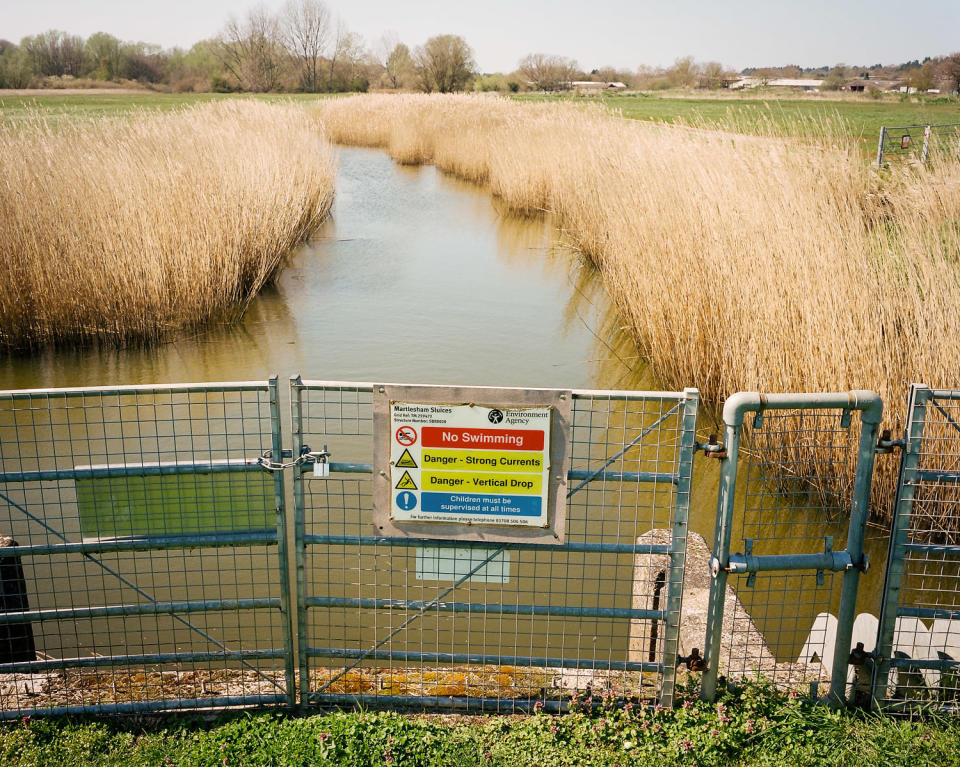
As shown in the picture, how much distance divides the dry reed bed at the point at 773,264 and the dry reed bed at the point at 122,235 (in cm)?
527

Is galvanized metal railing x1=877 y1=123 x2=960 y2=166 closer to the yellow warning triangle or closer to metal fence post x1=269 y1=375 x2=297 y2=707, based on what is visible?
the yellow warning triangle

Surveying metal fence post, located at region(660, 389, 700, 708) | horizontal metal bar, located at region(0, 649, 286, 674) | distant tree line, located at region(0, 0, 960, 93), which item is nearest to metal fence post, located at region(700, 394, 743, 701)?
metal fence post, located at region(660, 389, 700, 708)

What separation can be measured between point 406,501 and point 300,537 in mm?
485

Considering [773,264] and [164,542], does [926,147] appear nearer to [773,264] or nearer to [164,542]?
[773,264]

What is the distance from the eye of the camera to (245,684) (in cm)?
398

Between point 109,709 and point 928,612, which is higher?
point 928,612

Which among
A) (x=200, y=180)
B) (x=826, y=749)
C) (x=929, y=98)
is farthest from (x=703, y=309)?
(x=929, y=98)

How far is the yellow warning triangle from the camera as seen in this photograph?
345 centimetres

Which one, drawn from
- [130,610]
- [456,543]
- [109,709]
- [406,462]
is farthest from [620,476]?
[109,709]

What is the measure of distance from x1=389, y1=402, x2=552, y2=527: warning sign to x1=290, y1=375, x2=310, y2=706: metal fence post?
37cm

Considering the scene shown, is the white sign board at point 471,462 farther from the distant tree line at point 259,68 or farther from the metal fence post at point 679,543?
the distant tree line at point 259,68

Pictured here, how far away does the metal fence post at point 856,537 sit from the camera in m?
3.46

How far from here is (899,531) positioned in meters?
3.53

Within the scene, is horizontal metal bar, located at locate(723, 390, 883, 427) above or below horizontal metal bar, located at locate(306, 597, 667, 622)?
above
